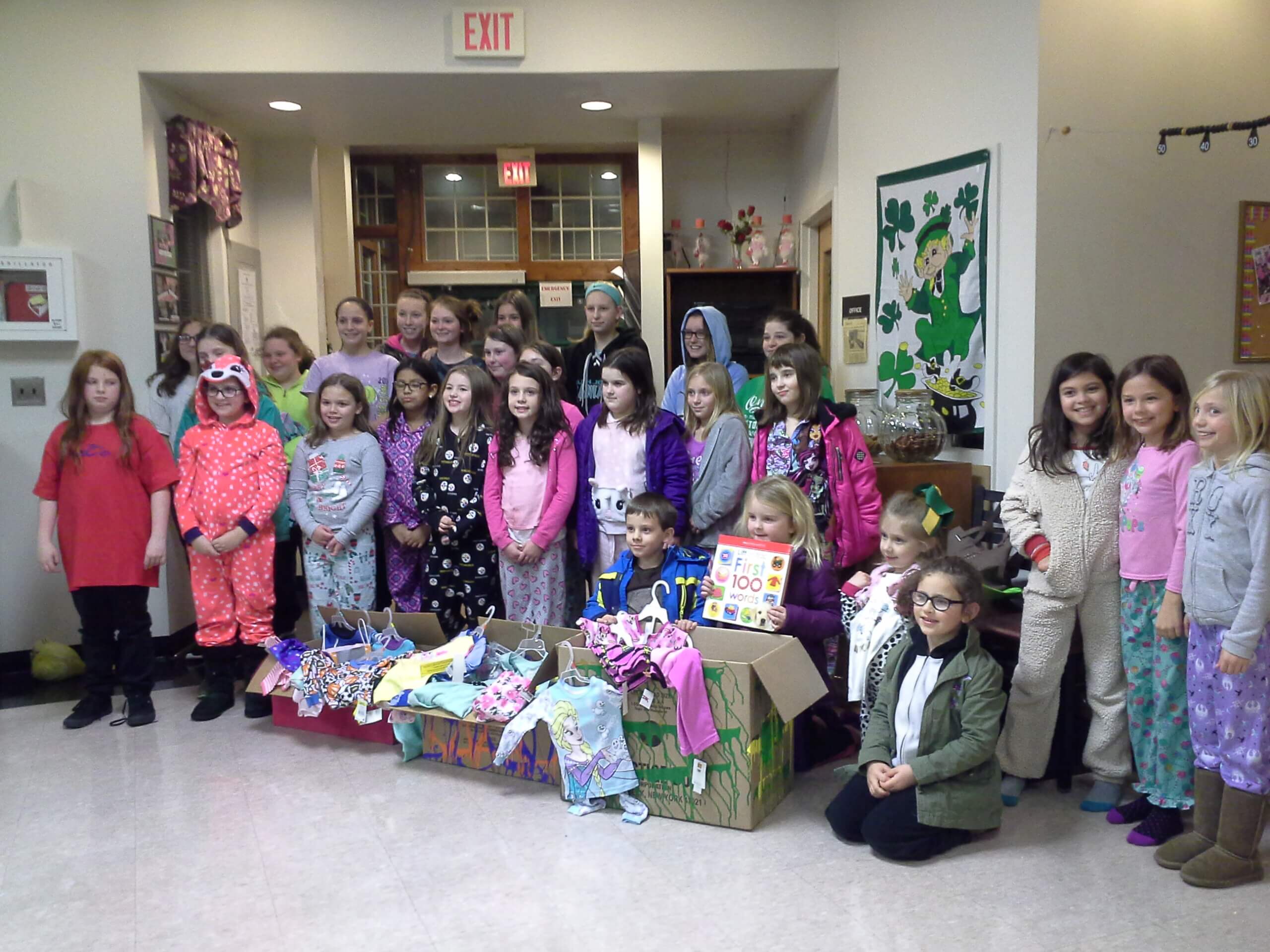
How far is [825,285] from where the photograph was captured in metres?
5.32

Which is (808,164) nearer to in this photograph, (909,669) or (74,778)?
(909,669)

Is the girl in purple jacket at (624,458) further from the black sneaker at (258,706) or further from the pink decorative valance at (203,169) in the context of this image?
the pink decorative valance at (203,169)

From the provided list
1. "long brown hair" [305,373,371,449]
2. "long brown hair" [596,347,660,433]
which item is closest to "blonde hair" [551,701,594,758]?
"long brown hair" [596,347,660,433]

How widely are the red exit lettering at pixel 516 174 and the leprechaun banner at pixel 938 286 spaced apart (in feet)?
8.49

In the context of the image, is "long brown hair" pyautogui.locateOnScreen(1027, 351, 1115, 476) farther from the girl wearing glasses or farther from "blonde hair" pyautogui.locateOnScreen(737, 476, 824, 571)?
"blonde hair" pyautogui.locateOnScreen(737, 476, 824, 571)

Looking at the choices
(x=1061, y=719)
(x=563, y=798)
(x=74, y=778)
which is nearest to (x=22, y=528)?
(x=74, y=778)

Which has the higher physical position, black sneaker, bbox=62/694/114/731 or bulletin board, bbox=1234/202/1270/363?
bulletin board, bbox=1234/202/1270/363

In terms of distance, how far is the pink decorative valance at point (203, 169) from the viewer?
4.49 meters

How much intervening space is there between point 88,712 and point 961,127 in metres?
3.71

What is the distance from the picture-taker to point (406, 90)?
4602 millimetres

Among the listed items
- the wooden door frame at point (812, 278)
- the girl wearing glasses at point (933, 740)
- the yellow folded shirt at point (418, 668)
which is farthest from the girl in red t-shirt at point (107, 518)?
the wooden door frame at point (812, 278)

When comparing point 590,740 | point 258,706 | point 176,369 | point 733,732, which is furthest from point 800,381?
point 176,369

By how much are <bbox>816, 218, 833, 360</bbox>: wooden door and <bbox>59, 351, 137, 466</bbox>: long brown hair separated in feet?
10.9

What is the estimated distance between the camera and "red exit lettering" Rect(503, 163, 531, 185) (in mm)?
5984
